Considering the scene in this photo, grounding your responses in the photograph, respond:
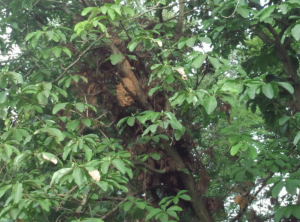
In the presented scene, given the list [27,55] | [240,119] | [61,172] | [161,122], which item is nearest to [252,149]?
[161,122]

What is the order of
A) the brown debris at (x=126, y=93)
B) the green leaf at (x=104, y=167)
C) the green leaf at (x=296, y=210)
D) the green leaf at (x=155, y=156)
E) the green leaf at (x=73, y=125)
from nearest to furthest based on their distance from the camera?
the green leaf at (x=104, y=167) → the green leaf at (x=296, y=210) → the green leaf at (x=73, y=125) → the green leaf at (x=155, y=156) → the brown debris at (x=126, y=93)

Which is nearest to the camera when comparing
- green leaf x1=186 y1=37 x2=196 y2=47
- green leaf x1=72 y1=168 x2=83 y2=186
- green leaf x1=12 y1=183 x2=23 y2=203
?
green leaf x1=72 y1=168 x2=83 y2=186

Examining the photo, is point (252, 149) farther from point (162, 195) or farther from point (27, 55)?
point (27, 55)

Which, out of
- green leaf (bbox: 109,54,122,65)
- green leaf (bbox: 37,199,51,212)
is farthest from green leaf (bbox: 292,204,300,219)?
green leaf (bbox: 109,54,122,65)

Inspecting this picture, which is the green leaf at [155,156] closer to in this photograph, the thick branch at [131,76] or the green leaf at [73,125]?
the thick branch at [131,76]

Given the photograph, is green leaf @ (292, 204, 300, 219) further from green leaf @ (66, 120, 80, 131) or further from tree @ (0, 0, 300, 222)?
green leaf @ (66, 120, 80, 131)

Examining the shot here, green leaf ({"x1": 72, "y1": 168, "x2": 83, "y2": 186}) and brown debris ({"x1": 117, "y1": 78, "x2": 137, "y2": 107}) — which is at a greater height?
brown debris ({"x1": 117, "y1": 78, "x2": 137, "y2": 107})

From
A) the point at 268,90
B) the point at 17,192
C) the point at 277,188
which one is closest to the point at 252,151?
the point at 277,188

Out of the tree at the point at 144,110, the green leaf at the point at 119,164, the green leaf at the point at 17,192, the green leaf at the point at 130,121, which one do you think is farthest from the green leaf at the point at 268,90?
the green leaf at the point at 17,192

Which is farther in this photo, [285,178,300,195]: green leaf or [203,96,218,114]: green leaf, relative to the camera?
[285,178,300,195]: green leaf

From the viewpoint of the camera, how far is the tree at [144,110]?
2951mm

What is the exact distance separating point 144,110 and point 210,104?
149 cm

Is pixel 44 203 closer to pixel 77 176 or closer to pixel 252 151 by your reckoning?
pixel 77 176

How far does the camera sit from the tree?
9.68 ft
